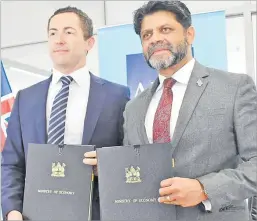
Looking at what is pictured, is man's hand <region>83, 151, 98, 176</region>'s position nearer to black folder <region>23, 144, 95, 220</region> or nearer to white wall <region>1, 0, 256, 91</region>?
black folder <region>23, 144, 95, 220</region>

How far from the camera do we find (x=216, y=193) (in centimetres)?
111

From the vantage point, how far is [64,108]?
53.9 inches

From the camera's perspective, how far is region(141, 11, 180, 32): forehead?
4.32 feet

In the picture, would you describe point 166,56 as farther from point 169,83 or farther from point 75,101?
point 75,101

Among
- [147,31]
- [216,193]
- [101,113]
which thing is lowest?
[216,193]

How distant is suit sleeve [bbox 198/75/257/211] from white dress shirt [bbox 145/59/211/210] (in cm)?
17

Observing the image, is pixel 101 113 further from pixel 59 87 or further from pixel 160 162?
pixel 160 162

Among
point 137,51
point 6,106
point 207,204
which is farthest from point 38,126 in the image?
point 6,106

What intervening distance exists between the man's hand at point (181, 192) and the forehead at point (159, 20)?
49 centimetres

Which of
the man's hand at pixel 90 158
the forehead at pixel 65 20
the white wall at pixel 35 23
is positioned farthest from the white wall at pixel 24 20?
the man's hand at pixel 90 158

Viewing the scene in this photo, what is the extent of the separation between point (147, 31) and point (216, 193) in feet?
1.77

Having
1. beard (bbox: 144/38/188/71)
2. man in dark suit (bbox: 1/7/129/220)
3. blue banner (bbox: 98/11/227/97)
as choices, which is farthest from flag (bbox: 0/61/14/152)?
beard (bbox: 144/38/188/71)

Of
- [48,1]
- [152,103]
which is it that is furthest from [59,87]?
[48,1]

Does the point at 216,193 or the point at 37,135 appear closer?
the point at 216,193
